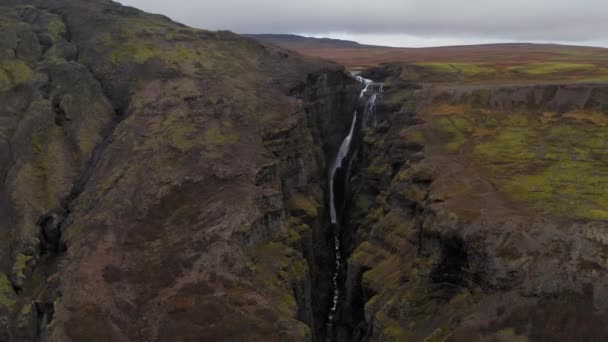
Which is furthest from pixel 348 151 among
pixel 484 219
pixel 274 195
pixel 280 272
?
pixel 484 219

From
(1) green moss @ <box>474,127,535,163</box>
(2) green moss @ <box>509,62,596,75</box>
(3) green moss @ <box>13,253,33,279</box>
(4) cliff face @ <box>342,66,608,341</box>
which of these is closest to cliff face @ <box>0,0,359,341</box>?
(3) green moss @ <box>13,253,33,279</box>

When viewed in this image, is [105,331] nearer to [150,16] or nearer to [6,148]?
[6,148]

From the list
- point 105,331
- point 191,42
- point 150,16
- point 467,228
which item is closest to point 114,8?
point 150,16

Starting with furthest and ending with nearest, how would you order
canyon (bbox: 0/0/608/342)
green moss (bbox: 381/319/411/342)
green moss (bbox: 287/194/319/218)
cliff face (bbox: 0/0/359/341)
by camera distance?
green moss (bbox: 287/194/319/218) → cliff face (bbox: 0/0/359/341) → green moss (bbox: 381/319/411/342) → canyon (bbox: 0/0/608/342)

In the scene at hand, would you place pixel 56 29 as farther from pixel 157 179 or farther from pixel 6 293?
pixel 6 293

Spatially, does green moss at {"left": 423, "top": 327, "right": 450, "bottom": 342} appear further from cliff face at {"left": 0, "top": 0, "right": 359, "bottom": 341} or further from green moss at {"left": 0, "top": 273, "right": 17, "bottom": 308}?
green moss at {"left": 0, "top": 273, "right": 17, "bottom": 308}

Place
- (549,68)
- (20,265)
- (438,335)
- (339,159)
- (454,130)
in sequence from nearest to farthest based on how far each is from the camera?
(438,335), (20,265), (454,130), (339,159), (549,68)

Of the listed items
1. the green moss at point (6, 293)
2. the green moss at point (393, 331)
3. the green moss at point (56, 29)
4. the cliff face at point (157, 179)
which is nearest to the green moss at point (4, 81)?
the cliff face at point (157, 179)
